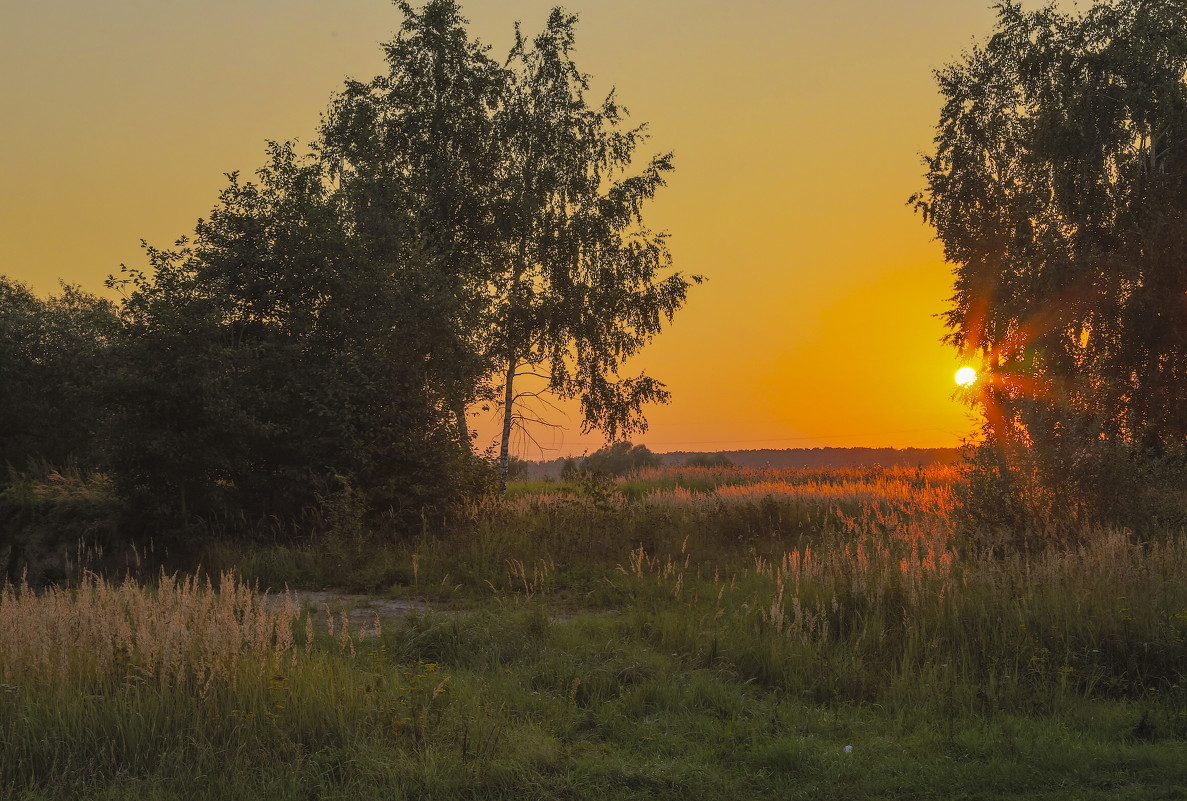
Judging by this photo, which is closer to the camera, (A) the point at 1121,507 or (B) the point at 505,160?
(A) the point at 1121,507

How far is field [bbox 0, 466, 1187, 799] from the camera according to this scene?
5.76m

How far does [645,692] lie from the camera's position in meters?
7.45

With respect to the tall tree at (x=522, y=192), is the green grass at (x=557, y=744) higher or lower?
lower

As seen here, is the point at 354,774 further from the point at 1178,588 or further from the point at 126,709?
the point at 1178,588

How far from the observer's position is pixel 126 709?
240 inches

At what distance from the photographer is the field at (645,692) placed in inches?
227

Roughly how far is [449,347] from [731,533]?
7.26 m

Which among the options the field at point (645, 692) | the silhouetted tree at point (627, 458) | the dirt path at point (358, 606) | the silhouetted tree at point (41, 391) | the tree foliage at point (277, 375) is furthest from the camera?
the silhouetted tree at point (627, 458)

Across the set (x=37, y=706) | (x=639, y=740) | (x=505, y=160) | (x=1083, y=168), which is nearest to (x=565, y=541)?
(x=639, y=740)

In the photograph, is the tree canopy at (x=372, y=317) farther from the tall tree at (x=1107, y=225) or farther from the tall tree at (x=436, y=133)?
the tall tree at (x=1107, y=225)

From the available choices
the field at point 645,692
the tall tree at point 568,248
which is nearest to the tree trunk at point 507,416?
Answer: the tall tree at point 568,248

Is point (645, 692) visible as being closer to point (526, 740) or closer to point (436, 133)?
point (526, 740)

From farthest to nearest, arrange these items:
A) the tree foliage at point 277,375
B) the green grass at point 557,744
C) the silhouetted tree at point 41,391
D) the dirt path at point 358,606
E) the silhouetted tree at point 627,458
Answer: the silhouetted tree at point 627,458 < the silhouetted tree at point 41,391 < the tree foliage at point 277,375 < the dirt path at point 358,606 < the green grass at point 557,744

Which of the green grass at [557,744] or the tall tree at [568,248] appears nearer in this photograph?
the green grass at [557,744]
